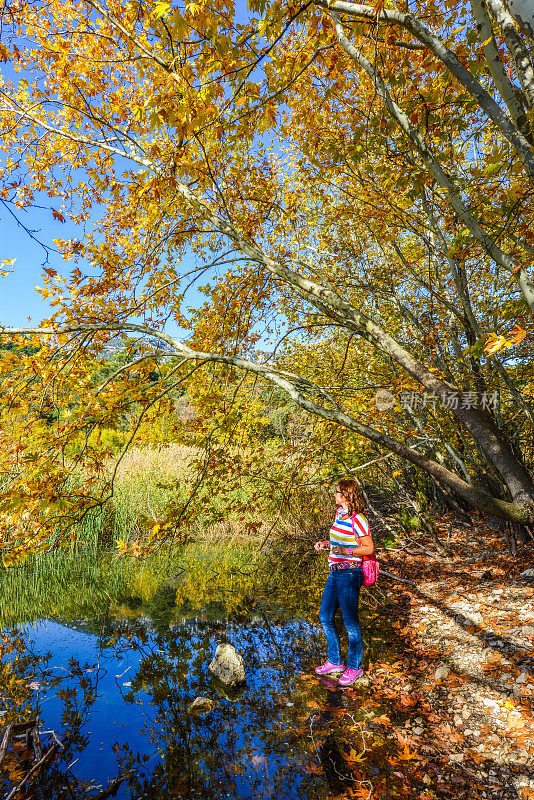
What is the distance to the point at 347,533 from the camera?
342 cm

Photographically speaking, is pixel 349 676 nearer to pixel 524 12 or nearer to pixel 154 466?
pixel 524 12

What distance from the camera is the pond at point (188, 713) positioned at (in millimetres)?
2691

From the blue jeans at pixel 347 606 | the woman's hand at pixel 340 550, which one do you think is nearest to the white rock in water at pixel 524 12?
the woman's hand at pixel 340 550

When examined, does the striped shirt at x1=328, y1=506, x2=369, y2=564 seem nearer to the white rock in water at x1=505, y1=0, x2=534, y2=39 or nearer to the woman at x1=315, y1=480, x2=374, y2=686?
the woman at x1=315, y1=480, x2=374, y2=686

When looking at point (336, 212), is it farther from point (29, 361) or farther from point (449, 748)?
point (449, 748)

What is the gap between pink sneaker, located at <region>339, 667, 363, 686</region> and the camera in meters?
3.53

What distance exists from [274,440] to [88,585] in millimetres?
4039

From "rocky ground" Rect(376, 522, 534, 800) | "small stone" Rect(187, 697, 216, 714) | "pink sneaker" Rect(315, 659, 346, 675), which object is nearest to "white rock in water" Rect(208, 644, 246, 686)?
"small stone" Rect(187, 697, 216, 714)

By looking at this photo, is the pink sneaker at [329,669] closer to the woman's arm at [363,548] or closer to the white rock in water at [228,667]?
the white rock in water at [228,667]

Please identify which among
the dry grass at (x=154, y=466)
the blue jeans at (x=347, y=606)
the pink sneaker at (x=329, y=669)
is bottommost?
the pink sneaker at (x=329, y=669)

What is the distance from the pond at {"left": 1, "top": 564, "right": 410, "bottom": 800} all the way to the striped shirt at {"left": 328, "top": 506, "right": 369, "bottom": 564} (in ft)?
3.85

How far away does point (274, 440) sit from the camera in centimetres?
738

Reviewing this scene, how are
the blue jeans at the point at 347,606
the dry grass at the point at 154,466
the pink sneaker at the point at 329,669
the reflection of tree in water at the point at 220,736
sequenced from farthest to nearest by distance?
the dry grass at the point at 154,466
the pink sneaker at the point at 329,669
the blue jeans at the point at 347,606
the reflection of tree in water at the point at 220,736

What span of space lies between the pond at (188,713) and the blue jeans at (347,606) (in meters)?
0.33
